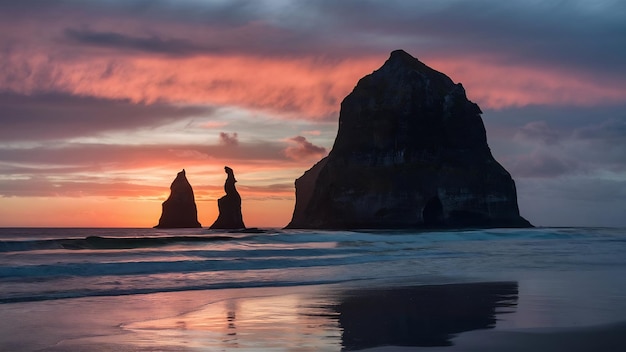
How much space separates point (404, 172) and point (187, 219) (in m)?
59.6

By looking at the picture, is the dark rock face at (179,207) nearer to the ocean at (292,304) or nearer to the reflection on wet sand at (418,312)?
the ocean at (292,304)

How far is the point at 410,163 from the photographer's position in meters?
97.7

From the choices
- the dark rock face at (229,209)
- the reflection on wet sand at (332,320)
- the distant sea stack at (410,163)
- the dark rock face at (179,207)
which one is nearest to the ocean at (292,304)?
the reflection on wet sand at (332,320)

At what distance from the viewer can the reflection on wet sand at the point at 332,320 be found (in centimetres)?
955

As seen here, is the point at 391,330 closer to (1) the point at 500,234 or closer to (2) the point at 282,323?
(2) the point at 282,323

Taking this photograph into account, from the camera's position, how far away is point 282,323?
11273 millimetres

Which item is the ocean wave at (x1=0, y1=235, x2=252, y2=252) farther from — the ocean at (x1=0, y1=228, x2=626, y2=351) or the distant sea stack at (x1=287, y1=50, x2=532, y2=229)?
the distant sea stack at (x1=287, y1=50, x2=532, y2=229)

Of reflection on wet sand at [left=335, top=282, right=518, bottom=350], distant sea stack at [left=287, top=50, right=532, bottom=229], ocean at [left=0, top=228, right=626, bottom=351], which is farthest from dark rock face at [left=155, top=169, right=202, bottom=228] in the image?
reflection on wet sand at [left=335, top=282, right=518, bottom=350]

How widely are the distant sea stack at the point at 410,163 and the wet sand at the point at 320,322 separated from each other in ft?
257

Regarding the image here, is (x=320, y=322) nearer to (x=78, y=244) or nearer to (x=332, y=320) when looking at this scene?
(x=332, y=320)

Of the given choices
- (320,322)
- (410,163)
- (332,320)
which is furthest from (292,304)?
(410,163)

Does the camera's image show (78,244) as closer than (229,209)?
Yes

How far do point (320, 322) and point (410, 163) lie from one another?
87.5 metres

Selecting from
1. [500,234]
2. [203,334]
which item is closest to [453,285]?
[203,334]
